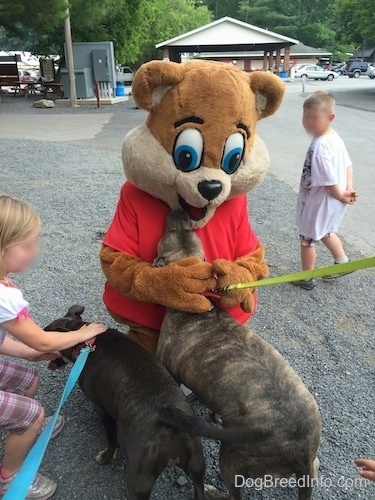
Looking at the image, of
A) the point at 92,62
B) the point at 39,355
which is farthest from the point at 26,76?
the point at 39,355

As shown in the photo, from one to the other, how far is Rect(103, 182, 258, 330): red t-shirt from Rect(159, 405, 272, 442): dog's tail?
2.45 ft

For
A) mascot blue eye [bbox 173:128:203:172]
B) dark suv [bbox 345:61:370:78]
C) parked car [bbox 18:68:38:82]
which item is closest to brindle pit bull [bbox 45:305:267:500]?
mascot blue eye [bbox 173:128:203:172]

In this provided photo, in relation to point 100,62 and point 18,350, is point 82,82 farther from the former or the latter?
point 18,350

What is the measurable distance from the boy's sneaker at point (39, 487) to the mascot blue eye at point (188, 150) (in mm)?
1553

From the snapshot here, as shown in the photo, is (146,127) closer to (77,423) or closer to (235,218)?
(235,218)

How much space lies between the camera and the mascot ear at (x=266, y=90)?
228cm

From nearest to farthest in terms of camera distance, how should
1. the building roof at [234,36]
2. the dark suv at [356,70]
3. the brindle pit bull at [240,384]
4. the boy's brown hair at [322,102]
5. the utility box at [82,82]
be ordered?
the brindle pit bull at [240,384]
the boy's brown hair at [322,102]
the utility box at [82,82]
the building roof at [234,36]
the dark suv at [356,70]

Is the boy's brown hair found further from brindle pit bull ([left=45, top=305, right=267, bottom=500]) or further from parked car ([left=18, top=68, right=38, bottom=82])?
parked car ([left=18, top=68, right=38, bottom=82])

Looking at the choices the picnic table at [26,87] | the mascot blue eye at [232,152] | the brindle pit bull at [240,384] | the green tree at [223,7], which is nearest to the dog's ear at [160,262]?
the brindle pit bull at [240,384]

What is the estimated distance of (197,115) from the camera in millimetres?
2152

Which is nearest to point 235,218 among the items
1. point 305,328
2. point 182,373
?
point 182,373

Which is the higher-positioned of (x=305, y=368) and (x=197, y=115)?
(x=197, y=115)

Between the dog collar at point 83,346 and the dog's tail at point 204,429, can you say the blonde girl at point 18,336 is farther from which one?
the dog's tail at point 204,429

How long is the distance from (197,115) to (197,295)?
0.82 meters
